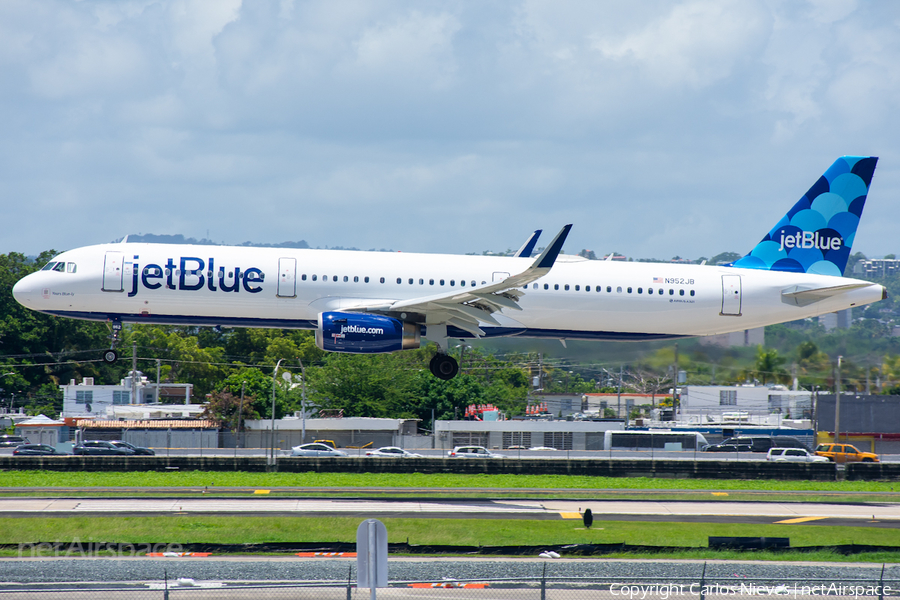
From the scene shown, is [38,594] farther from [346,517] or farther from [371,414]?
[371,414]

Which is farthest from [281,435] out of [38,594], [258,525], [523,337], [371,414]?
[38,594]

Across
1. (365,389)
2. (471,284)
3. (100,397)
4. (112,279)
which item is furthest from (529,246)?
(100,397)

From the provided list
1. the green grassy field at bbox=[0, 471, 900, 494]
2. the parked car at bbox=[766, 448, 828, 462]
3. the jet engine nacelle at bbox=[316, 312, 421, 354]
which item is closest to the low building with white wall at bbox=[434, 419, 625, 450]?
the parked car at bbox=[766, 448, 828, 462]

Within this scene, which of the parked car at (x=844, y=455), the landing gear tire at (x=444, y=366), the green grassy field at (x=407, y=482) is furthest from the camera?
the parked car at (x=844, y=455)

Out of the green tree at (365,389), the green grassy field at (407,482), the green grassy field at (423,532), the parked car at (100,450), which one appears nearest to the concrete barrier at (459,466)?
the green grassy field at (407,482)

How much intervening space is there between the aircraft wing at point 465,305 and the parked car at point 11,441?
48391 mm

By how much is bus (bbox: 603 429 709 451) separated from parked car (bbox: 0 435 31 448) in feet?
156

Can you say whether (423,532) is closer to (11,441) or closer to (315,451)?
(315,451)

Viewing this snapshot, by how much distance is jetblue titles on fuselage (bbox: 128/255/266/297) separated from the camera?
36469mm

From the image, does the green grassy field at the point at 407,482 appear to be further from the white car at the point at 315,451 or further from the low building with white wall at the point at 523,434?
the low building with white wall at the point at 523,434

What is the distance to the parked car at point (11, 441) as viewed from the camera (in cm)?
7188

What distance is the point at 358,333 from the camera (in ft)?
117

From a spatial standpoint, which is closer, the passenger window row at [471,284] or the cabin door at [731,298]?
the passenger window row at [471,284]

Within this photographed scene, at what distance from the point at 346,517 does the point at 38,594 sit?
13.4 m
